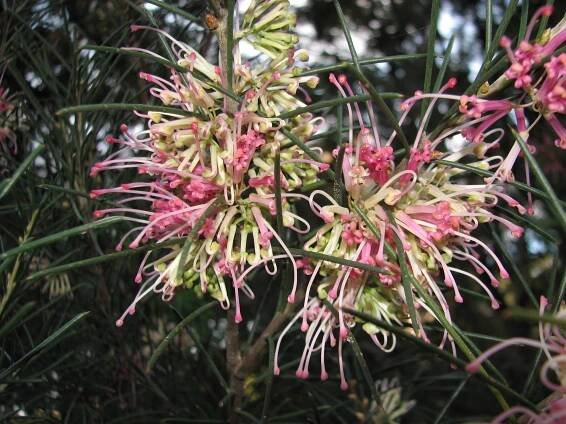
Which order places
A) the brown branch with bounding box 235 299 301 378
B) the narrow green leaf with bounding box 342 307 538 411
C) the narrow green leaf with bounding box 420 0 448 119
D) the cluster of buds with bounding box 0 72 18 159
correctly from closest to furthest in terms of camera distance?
1. the narrow green leaf with bounding box 342 307 538 411
2. the narrow green leaf with bounding box 420 0 448 119
3. the brown branch with bounding box 235 299 301 378
4. the cluster of buds with bounding box 0 72 18 159

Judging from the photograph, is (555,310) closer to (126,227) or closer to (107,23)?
(126,227)

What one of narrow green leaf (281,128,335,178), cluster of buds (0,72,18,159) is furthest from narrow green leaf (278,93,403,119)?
cluster of buds (0,72,18,159)

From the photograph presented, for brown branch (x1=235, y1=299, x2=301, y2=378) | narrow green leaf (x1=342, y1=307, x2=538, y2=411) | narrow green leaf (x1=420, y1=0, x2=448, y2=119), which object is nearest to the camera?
narrow green leaf (x1=342, y1=307, x2=538, y2=411)

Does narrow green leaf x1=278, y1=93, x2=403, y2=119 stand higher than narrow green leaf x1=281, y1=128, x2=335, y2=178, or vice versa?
narrow green leaf x1=278, y1=93, x2=403, y2=119

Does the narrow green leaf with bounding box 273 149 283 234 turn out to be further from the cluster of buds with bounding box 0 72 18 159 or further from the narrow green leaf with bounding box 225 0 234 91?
the cluster of buds with bounding box 0 72 18 159

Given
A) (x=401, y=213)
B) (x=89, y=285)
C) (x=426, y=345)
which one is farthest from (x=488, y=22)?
(x=89, y=285)

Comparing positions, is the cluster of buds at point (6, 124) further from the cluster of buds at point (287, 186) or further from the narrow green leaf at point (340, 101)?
the narrow green leaf at point (340, 101)

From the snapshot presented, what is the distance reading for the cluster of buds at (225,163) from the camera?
0.54 meters

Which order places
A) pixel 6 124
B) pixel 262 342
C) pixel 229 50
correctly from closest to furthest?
pixel 229 50
pixel 262 342
pixel 6 124

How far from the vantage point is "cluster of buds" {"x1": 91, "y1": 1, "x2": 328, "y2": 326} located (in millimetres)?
539

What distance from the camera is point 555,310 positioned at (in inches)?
19.0

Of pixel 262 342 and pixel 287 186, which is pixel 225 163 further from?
pixel 262 342

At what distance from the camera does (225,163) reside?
1.78 ft

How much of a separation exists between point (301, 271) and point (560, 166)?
126 centimetres
